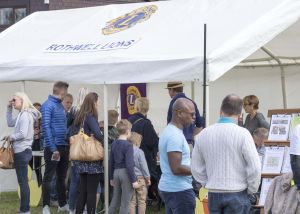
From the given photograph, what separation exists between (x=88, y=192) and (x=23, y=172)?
1240 mm

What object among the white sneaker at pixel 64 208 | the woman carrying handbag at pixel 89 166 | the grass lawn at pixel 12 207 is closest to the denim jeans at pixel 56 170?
the white sneaker at pixel 64 208

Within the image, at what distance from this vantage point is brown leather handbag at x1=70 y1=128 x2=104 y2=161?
8.88 meters

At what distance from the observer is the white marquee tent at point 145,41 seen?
8.22m

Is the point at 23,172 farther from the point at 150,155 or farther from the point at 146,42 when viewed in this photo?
the point at 146,42

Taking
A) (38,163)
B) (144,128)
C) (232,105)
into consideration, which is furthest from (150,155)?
(232,105)

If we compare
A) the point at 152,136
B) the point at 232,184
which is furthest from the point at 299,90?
the point at 232,184

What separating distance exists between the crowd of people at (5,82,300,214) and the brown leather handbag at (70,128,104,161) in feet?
0.28

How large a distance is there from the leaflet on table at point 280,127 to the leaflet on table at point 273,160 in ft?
0.46

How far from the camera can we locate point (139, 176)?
880 centimetres

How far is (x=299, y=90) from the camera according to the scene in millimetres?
13172

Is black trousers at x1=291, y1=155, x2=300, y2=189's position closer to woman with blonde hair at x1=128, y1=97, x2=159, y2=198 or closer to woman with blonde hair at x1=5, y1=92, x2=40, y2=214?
woman with blonde hair at x1=128, y1=97, x2=159, y2=198

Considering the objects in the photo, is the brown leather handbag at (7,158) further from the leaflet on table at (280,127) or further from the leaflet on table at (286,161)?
the leaflet on table at (286,161)

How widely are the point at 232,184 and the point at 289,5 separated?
3654mm

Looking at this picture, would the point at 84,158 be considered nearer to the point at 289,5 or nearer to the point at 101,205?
the point at 101,205
